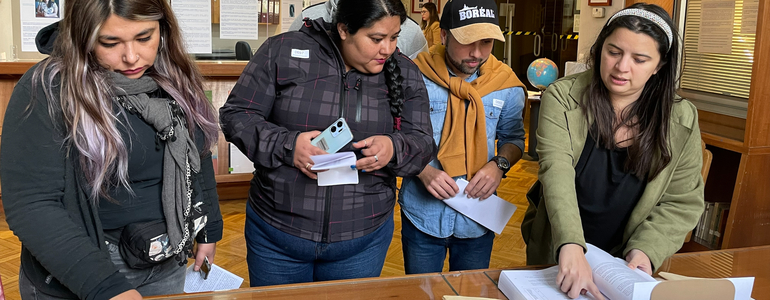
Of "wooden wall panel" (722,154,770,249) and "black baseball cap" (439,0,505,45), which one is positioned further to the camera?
"wooden wall panel" (722,154,770,249)

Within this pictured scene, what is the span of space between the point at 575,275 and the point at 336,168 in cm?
64

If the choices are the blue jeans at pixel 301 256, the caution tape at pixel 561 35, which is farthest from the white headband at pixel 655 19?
the caution tape at pixel 561 35

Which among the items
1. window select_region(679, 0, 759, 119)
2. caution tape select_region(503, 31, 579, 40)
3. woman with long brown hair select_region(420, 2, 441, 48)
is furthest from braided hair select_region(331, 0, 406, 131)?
caution tape select_region(503, 31, 579, 40)

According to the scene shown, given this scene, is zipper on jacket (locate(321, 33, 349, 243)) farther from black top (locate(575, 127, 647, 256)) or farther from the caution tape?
the caution tape

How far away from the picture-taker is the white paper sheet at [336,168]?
1512 millimetres

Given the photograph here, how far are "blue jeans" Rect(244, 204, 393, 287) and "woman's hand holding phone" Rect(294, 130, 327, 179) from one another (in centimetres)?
22

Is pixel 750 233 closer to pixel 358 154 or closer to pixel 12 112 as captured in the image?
pixel 358 154

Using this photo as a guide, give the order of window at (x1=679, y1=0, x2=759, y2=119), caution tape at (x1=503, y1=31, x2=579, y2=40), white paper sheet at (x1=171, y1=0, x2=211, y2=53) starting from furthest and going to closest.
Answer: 1. caution tape at (x1=503, y1=31, x2=579, y2=40)
2. white paper sheet at (x1=171, y1=0, x2=211, y2=53)
3. window at (x1=679, y1=0, x2=759, y2=119)

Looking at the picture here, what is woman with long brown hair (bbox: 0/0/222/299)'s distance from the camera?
3.84ft

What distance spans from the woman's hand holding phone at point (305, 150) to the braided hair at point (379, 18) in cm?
25

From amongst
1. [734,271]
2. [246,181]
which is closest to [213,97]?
[246,181]

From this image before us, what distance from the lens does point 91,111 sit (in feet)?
4.00

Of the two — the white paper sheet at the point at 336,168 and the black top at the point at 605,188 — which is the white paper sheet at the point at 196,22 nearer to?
the white paper sheet at the point at 336,168

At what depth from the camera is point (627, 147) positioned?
5.31 ft
